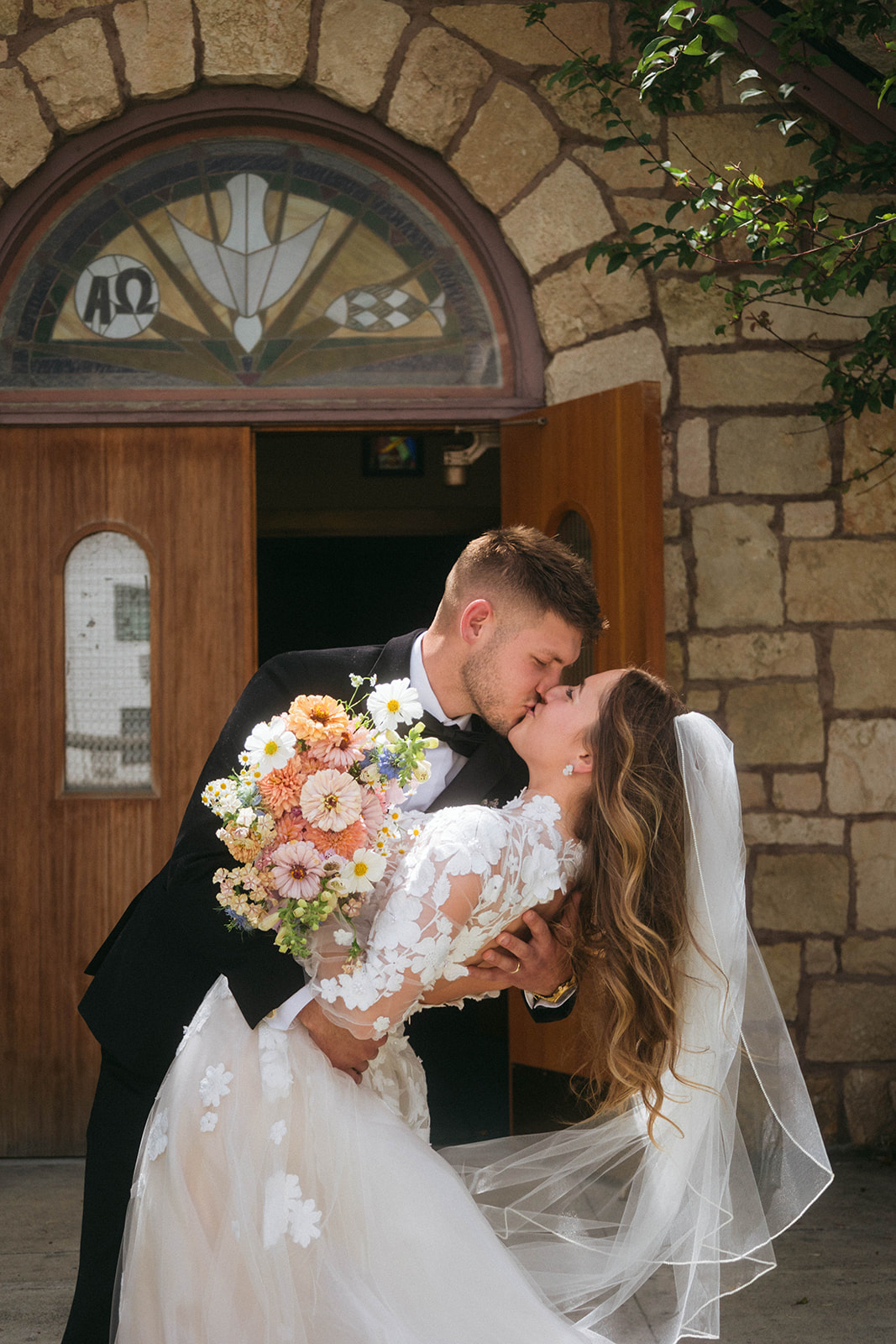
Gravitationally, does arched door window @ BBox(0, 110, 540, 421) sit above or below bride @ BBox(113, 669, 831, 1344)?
above

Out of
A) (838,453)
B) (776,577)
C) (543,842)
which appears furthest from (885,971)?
(543,842)

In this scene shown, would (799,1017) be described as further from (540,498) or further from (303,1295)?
(303,1295)

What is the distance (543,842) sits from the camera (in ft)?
6.75

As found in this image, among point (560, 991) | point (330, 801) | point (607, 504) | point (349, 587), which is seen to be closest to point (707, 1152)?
point (560, 991)

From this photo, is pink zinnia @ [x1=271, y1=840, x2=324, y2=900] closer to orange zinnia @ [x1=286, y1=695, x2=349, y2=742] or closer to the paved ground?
orange zinnia @ [x1=286, y1=695, x2=349, y2=742]

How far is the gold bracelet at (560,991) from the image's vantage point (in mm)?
2236

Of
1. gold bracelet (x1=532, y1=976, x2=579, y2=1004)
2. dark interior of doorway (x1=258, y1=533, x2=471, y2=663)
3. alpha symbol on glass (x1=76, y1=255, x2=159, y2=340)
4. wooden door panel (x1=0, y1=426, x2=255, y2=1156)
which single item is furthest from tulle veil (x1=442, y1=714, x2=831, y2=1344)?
dark interior of doorway (x1=258, y1=533, x2=471, y2=663)

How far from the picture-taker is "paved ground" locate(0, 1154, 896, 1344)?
292cm

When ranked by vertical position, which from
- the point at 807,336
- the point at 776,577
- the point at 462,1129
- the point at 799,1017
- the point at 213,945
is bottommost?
the point at 462,1129

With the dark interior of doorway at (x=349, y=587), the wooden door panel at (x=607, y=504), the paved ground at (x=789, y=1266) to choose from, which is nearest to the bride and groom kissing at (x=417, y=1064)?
the paved ground at (x=789, y=1266)

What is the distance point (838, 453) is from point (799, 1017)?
80.9 inches

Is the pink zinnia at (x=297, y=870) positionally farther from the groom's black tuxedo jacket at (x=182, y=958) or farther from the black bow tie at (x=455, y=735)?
the black bow tie at (x=455, y=735)

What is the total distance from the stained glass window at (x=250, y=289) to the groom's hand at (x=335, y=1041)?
2.74m

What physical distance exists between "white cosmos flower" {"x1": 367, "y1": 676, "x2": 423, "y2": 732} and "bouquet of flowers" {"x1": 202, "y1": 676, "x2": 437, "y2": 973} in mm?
39
